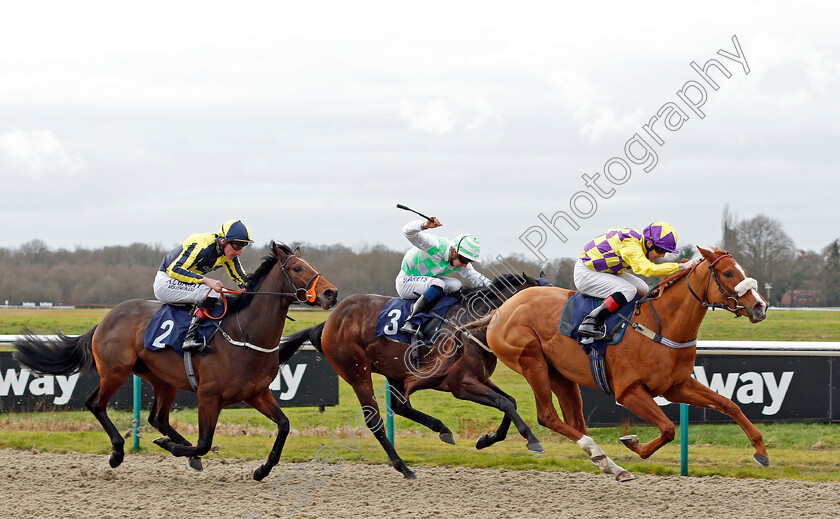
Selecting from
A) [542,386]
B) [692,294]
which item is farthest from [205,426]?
[692,294]

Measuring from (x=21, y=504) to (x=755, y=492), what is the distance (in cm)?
482

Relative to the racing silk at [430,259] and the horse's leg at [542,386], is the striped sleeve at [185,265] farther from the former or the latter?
the horse's leg at [542,386]

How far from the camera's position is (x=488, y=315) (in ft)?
21.6

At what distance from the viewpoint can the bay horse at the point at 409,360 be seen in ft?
21.2

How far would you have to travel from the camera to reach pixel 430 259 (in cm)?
715

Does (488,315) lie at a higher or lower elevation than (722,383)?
higher

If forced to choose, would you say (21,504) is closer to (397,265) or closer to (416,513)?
(416,513)

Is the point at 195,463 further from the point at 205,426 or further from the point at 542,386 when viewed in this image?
the point at 542,386

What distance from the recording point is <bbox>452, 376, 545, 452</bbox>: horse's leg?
5.98 metres

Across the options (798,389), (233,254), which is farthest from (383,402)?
(798,389)

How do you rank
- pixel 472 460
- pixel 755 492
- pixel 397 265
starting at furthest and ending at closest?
pixel 397 265 → pixel 472 460 → pixel 755 492

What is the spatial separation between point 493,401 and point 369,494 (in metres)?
1.11

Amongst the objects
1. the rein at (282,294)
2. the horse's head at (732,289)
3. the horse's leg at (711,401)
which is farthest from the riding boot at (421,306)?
the horse's head at (732,289)

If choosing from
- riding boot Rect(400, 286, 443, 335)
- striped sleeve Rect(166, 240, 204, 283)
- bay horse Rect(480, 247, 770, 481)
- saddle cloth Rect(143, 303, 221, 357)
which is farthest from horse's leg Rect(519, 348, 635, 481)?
striped sleeve Rect(166, 240, 204, 283)
